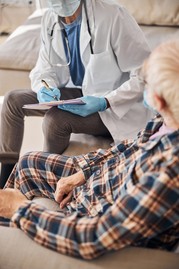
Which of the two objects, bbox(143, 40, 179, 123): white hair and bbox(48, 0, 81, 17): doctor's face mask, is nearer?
bbox(143, 40, 179, 123): white hair

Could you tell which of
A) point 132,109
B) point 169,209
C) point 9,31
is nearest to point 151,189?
point 169,209

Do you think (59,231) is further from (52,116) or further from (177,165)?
(52,116)

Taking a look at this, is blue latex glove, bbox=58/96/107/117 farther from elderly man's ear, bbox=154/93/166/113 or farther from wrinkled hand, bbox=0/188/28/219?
elderly man's ear, bbox=154/93/166/113

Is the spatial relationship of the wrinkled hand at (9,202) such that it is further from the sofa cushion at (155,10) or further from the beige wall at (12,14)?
the beige wall at (12,14)

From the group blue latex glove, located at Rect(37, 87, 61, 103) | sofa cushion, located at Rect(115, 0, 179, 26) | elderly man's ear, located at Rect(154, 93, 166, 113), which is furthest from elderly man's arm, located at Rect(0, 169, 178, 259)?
sofa cushion, located at Rect(115, 0, 179, 26)

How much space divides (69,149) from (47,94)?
27cm

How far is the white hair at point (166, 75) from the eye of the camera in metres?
1.02

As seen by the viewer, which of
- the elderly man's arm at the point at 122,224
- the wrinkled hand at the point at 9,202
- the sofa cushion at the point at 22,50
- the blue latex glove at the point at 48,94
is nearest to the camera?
the elderly man's arm at the point at 122,224

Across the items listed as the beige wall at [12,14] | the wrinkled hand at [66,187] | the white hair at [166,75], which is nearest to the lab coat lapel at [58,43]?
the wrinkled hand at [66,187]

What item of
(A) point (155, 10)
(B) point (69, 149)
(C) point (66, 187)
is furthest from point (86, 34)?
(A) point (155, 10)

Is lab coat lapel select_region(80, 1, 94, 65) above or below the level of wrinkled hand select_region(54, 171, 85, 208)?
above

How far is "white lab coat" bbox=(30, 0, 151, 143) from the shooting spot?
5.90 ft

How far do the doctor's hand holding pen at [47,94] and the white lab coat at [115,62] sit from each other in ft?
0.44

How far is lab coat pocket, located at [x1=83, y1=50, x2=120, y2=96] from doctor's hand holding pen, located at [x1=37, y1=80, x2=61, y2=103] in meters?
0.14
